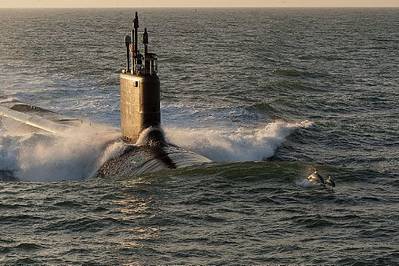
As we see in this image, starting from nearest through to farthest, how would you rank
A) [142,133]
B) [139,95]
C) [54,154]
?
[139,95]
[142,133]
[54,154]

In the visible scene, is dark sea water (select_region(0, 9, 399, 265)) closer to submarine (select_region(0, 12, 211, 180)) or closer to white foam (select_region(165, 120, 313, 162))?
white foam (select_region(165, 120, 313, 162))

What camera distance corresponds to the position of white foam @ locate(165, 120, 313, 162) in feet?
114

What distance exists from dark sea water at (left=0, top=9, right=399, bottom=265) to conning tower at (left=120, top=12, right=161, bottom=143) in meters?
2.89

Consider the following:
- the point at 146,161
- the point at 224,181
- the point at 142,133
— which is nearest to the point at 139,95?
the point at 142,133

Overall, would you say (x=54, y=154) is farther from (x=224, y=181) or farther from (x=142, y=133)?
(x=224, y=181)

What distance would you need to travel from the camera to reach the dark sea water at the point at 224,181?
2077 centimetres

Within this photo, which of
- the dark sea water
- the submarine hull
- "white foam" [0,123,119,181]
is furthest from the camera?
"white foam" [0,123,119,181]

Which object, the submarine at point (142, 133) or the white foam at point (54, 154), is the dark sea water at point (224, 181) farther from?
the submarine at point (142, 133)

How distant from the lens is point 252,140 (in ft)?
125

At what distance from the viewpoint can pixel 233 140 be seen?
37.2 metres

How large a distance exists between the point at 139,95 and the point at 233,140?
26.3 feet

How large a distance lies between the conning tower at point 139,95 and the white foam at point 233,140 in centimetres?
336

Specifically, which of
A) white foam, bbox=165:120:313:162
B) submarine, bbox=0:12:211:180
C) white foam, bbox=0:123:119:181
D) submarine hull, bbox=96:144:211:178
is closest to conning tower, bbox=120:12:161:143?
submarine, bbox=0:12:211:180

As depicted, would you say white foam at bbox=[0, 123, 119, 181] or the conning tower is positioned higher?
the conning tower
